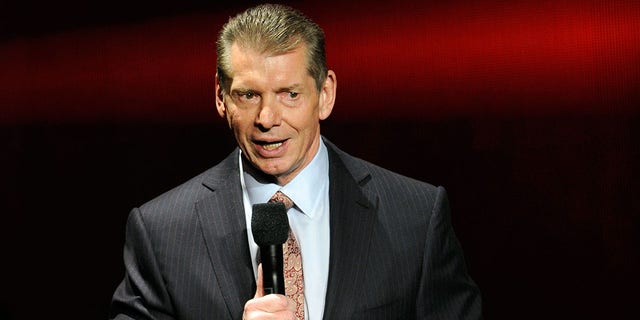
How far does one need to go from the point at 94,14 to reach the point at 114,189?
0.51 metres

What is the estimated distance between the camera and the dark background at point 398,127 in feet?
7.49

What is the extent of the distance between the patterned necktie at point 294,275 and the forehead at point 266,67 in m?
0.32

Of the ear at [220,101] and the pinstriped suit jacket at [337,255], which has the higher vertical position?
the ear at [220,101]

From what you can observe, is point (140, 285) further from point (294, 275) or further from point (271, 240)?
point (271, 240)

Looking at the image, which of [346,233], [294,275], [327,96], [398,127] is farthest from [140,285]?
[398,127]

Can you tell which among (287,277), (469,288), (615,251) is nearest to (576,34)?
(615,251)

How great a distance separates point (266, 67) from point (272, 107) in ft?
0.26

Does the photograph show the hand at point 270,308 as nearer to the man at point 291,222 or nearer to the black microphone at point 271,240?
the black microphone at point 271,240

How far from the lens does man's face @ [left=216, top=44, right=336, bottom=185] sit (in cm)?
190

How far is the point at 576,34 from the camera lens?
227cm

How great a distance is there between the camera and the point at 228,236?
198cm

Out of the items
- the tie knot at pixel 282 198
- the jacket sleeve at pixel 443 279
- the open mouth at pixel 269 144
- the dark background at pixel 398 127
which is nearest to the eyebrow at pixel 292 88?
the open mouth at pixel 269 144

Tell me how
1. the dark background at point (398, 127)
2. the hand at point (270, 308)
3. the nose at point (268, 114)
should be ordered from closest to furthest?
the hand at point (270, 308) < the nose at point (268, 114) < the dark background at point (398, 127)

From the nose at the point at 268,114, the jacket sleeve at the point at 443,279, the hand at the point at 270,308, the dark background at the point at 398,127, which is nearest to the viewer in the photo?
the hand at the point at 270,308
